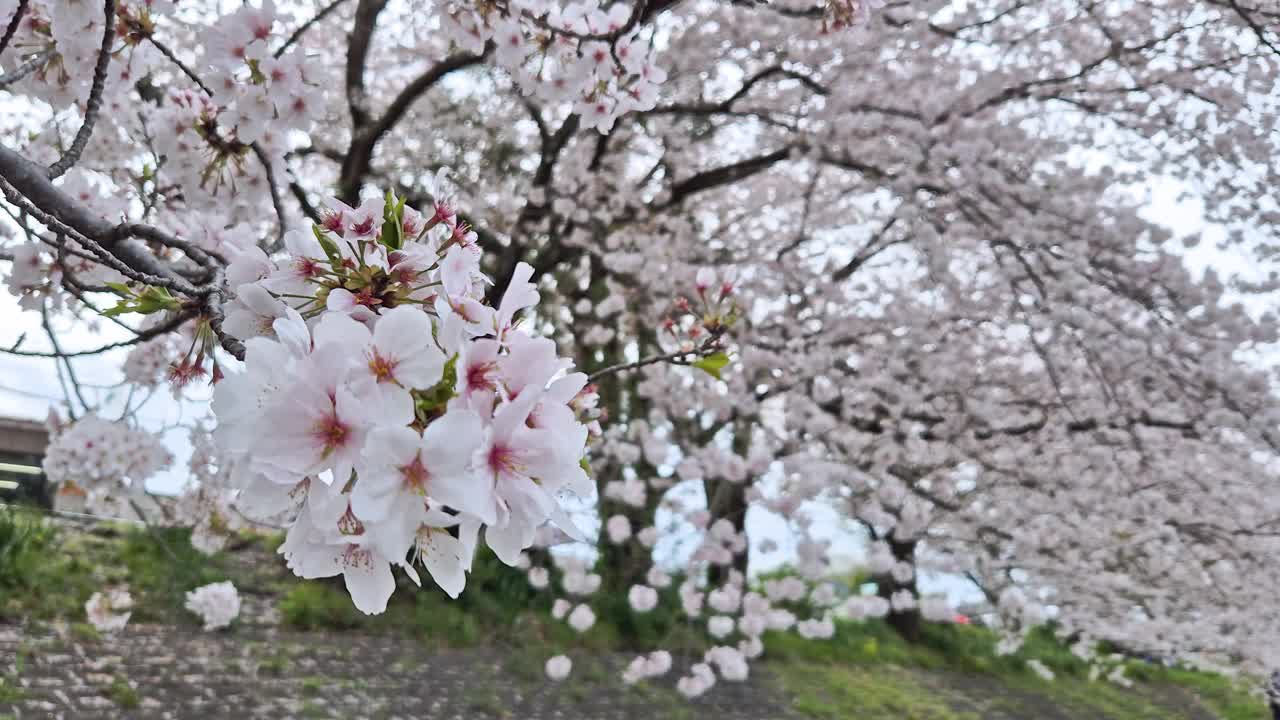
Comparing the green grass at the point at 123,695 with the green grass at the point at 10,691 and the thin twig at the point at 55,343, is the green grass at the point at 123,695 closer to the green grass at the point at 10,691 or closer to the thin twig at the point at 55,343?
the green grass at the point at 10,691

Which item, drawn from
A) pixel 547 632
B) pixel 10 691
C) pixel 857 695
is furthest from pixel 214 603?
pixel 857 695

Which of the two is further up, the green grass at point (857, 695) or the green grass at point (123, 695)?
the green grass at point (123, 695)

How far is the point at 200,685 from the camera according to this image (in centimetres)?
373

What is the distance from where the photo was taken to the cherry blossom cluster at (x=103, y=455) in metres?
2.55

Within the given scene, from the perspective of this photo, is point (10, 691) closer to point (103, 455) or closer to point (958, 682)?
point (103, 455)

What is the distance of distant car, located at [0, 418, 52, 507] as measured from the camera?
261 inches

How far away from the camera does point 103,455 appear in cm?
259

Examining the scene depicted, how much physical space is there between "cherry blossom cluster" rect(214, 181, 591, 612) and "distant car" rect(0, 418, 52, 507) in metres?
7.31

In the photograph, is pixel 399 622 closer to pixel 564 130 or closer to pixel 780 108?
pixel 564 130

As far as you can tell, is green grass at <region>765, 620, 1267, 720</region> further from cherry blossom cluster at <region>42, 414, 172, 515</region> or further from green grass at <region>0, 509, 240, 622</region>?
cherry blossom cluster at <region>42, 414, 172, 515</region>

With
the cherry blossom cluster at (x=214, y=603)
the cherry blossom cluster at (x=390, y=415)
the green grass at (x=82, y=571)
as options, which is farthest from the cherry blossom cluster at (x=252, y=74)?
the green grass at (x=82, y=571)

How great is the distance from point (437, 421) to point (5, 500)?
7.60 m

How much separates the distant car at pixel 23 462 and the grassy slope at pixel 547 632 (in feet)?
2.56

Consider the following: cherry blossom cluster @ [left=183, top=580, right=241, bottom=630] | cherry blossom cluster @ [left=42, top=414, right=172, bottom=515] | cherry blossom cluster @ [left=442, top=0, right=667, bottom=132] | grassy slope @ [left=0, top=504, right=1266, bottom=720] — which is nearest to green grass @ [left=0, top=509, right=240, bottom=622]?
grassy slope @ [left=0, top=504, right=1266, bottom=720]
